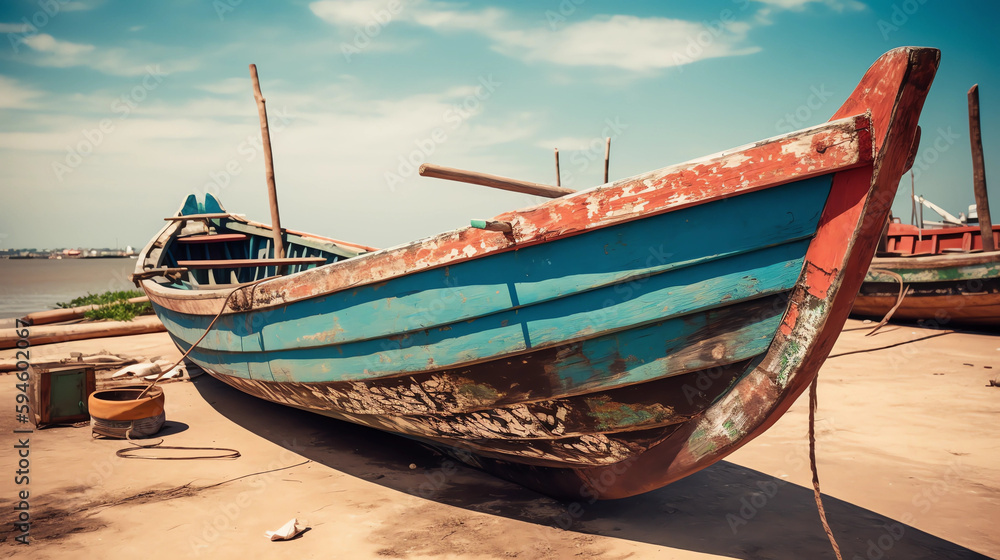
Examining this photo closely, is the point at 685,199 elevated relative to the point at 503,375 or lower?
elevated

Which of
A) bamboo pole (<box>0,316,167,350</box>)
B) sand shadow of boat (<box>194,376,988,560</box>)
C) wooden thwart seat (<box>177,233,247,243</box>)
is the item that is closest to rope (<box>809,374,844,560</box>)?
sand shadow of boat (<box>194,376,988,560</box>)

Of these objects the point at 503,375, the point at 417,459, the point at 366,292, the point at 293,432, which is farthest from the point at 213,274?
the point at 503,375

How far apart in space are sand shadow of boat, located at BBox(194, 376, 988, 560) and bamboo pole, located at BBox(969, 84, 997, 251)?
8.88 m

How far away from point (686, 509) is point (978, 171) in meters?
10.5

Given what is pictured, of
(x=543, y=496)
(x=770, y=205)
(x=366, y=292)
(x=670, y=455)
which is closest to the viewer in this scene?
(x=770, y=205)

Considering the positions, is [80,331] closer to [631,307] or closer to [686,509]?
[686,509]

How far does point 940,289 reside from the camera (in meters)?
A: 8.33

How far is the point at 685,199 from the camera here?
1.99 m

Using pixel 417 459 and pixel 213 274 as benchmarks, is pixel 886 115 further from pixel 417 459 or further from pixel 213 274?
pixel 213 274

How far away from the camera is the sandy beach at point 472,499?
259cm

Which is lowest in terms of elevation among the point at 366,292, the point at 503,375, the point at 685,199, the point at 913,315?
the point at 913,315

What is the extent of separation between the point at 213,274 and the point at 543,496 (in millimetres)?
5889

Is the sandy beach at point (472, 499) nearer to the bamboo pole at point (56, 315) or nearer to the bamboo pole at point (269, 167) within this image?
the bamboo pole at point (269, 167)

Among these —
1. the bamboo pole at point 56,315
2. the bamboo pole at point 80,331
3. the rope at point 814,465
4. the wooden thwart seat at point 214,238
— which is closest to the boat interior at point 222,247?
the wooden thwart seat at point 214,238
